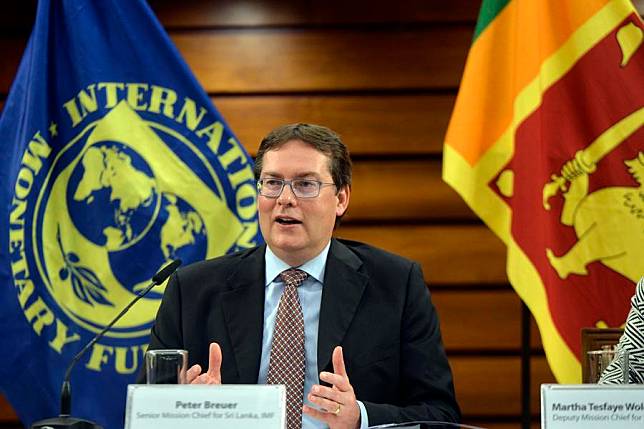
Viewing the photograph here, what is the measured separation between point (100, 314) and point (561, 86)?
72.5 inches

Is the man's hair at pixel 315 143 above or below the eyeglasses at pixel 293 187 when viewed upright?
above

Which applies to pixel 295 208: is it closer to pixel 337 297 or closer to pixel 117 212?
pixel 337 297

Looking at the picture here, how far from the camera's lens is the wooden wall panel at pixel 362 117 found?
4102 millimetres

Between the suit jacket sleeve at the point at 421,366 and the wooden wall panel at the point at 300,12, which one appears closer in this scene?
the suit jacket sleeve at the point at 421,366

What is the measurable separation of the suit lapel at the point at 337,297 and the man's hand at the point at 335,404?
368 millimetres

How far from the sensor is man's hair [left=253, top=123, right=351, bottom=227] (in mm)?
2381

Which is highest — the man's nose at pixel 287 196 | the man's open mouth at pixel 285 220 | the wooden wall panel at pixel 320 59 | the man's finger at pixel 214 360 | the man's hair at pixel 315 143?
the wooden wall panel at pixel 320 59

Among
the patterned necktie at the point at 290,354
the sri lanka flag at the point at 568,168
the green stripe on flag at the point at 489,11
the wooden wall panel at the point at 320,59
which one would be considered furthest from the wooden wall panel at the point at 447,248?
the patterned necktie at the point at 290,354

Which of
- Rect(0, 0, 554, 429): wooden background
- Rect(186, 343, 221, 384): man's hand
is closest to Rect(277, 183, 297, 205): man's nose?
Rect(186, 343, 221, 384): man's hand

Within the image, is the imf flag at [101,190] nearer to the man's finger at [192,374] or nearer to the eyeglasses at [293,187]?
the eyeglasses at [293,187]

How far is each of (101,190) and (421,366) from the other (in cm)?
154

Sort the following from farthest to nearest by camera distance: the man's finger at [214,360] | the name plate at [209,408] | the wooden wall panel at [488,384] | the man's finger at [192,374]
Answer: the wooden wall panel at [488,384]
the man's finger at [214,360]
the man's finger at [192,374]
the name plate at [209,408]

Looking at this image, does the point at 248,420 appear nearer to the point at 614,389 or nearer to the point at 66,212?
the point at 614,389

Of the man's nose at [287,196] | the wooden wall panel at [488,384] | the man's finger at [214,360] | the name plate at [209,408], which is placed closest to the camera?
the name plate at [209,408]
